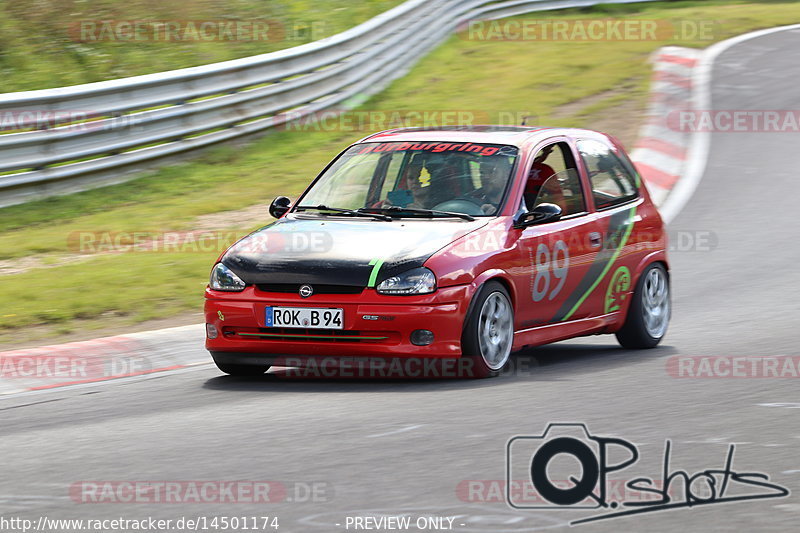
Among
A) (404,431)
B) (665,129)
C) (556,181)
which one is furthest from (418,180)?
(665,129)

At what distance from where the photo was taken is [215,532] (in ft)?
15.3

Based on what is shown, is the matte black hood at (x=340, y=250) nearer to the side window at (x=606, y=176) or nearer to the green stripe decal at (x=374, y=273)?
the green stripe decal at (x=374, y=273)

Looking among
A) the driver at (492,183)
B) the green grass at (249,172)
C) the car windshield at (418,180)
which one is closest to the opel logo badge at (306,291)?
the car windshield at (418,180)

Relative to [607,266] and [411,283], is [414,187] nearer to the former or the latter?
[411,283]

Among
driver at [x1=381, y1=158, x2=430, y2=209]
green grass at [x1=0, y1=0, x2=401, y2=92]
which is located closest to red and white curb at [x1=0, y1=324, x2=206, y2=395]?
driver at [x1=381, y1=158, x2=430, y2=209]

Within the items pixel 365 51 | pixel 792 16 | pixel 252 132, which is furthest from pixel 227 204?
pixel 792 16

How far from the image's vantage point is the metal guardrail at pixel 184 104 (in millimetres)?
13797

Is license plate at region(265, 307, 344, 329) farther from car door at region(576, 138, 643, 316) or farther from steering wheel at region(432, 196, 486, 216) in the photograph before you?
car door at region(576, 138, 643, 316)

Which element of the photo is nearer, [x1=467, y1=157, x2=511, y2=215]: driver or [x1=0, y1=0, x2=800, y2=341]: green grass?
[x1=467, y1=157, x2=511, y2=215]: driver

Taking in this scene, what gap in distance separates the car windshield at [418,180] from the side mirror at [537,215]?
0.17 metres

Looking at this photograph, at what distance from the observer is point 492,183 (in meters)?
8.39

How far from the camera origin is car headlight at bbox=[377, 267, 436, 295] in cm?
745

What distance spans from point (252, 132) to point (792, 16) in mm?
15009

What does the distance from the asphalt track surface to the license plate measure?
395 mm
